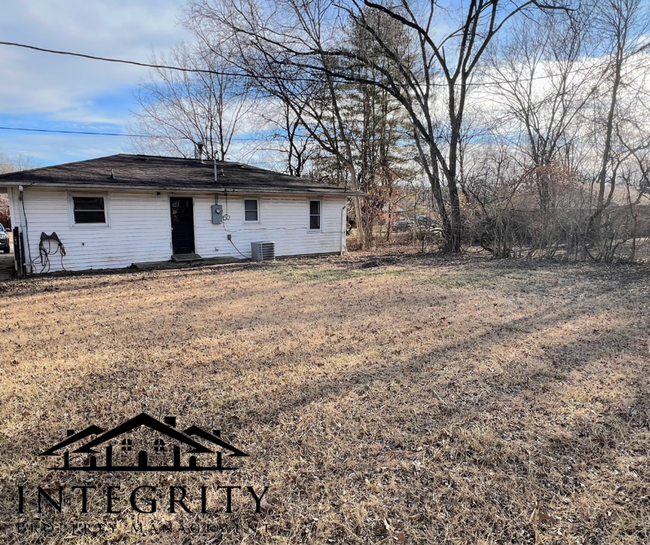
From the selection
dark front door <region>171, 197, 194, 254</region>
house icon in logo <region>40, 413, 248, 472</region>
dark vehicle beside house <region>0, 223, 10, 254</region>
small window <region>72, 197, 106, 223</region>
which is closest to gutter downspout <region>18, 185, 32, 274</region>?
small window <region>72, 197, 106, 223</region>

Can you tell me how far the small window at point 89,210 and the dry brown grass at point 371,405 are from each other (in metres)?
4.24

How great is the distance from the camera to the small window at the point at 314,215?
47.4 ft

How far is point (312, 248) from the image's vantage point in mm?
14469

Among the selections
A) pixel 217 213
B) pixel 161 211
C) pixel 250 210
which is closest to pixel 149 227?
pixel 161 211

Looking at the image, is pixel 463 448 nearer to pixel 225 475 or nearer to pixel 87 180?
pixel 225 475

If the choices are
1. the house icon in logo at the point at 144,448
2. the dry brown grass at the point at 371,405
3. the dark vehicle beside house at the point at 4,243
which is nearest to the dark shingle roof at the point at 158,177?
the dry brown grass at the point at 371,405

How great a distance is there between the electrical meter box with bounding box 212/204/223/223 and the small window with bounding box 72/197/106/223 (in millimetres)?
3092

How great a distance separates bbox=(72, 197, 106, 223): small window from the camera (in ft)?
32.9

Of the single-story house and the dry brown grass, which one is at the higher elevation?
the single-story house

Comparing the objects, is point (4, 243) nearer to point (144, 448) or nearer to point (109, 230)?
point (109, 230)

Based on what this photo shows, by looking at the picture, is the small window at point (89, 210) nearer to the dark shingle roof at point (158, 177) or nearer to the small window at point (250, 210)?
the dark shingle roof at point (158, 177)

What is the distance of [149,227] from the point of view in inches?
439

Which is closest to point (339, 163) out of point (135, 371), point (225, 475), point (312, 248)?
point (312, 248)

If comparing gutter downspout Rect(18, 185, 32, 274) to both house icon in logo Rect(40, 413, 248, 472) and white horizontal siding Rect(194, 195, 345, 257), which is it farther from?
house icon in logo Rect(40, 413, 248, 472)
